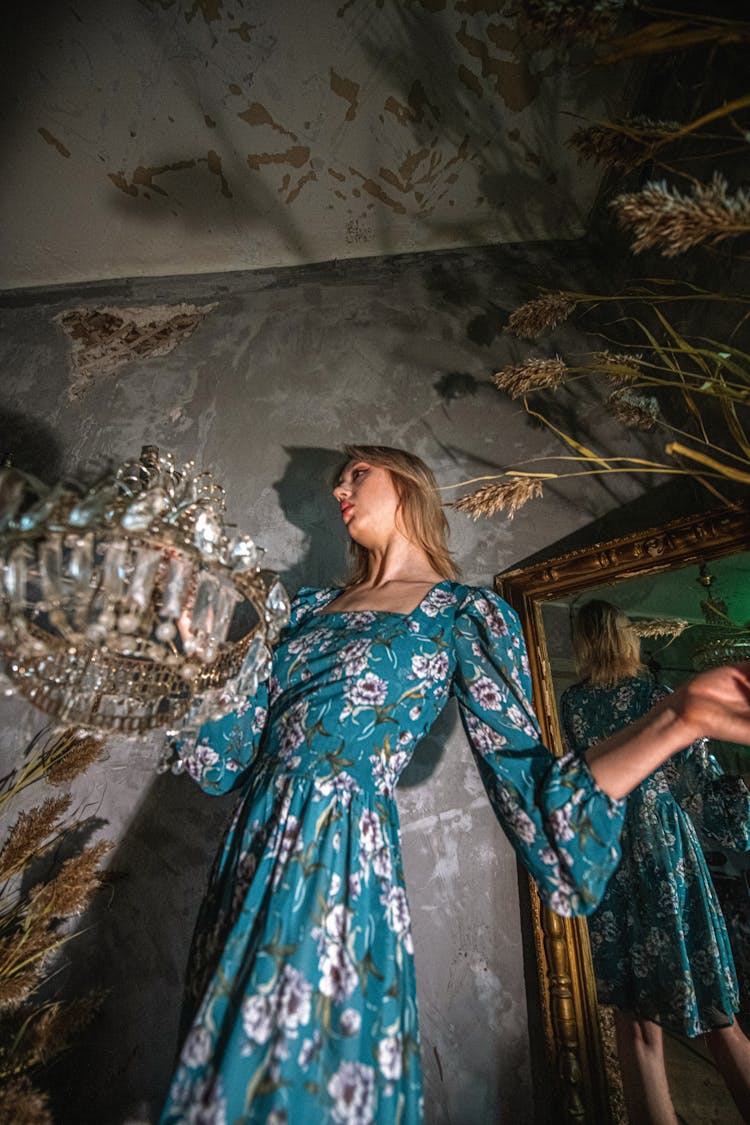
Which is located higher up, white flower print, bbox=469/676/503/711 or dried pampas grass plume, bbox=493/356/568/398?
dried pampas grass plume, bbox=493/356/568/398

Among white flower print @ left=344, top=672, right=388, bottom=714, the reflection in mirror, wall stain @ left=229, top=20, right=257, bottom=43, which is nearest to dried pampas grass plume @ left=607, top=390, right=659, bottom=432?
the reflection in mirror

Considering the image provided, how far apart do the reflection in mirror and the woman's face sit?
23.1 inches

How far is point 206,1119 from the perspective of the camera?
0.60 meters

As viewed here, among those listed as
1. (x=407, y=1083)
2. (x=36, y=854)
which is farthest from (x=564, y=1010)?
(x=36, y=854)

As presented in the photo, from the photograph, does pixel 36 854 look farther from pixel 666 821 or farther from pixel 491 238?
pixel 491 238

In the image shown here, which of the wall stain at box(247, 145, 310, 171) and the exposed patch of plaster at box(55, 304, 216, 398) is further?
the exposed patch of plaster at box(55, 304, 216, 398)

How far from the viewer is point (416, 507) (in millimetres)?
1357

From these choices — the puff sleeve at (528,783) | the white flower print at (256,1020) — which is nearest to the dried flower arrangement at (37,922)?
the white flower print at (256,1020)

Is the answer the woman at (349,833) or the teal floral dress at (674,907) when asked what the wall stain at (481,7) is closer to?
the woman at (349,833)

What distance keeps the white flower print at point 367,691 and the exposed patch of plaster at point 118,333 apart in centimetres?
170

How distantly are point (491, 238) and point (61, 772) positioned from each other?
2.29 meters

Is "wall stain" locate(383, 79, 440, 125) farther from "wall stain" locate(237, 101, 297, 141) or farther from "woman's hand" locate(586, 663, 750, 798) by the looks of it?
"woman's hand" locate(586, 663, 750, 798)

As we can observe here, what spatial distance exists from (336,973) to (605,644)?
88cm

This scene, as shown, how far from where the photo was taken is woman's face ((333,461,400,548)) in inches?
51.8
